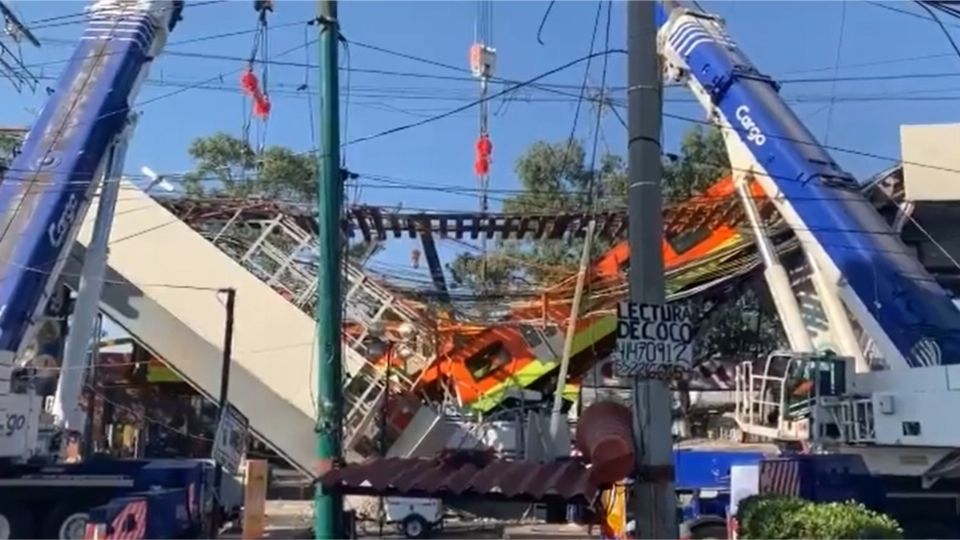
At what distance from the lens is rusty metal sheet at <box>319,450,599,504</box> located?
28.9 ft

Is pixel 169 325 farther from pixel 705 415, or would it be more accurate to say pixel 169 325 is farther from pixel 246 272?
pixel 705 415

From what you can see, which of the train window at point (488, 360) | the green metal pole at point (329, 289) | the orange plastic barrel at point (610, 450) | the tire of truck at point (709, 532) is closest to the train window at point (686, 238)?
the train window at point (488, 360)

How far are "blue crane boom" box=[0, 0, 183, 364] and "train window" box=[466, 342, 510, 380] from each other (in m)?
10.4

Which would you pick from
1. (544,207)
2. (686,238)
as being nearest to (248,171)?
(544,207)

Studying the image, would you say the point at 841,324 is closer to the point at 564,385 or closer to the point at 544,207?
the point at 564,385

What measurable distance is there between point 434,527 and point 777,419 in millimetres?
9685

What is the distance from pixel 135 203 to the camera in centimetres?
2691

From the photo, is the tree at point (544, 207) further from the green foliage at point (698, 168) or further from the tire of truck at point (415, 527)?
the tire of truck at point (415, 527)

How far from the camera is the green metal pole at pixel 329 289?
415 inches

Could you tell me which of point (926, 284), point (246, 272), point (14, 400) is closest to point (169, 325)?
point (246, 272)

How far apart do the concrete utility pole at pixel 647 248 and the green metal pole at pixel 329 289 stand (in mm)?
3435

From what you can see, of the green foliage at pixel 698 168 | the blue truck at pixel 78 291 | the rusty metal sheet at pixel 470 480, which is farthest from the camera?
the green foliage at pixel 698 168

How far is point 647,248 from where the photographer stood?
872cm

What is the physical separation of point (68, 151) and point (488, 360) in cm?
1159
